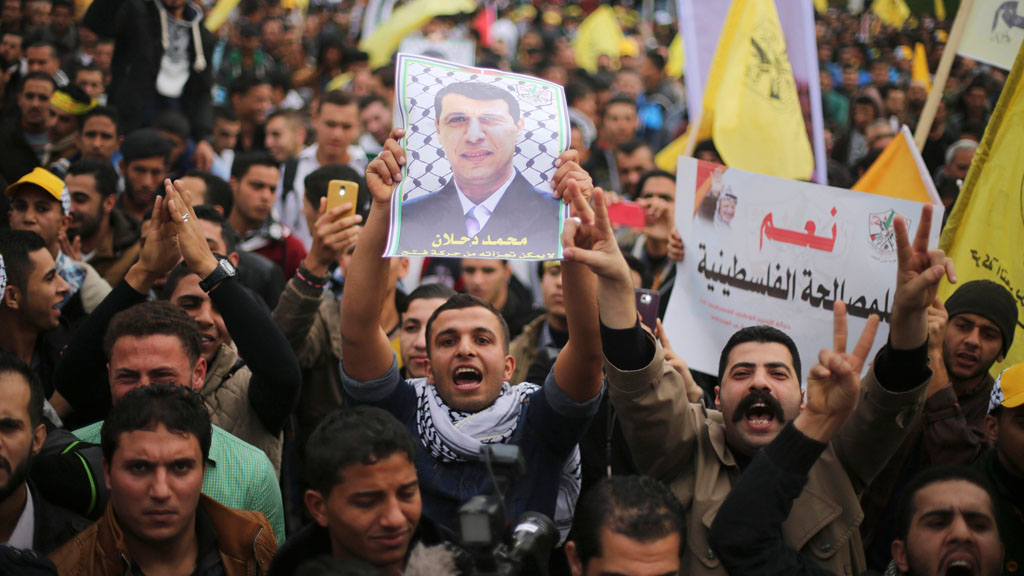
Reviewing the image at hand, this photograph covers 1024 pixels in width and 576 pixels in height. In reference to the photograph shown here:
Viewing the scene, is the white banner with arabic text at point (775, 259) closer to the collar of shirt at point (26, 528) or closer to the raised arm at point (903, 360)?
the raised arm at point (903, 360)

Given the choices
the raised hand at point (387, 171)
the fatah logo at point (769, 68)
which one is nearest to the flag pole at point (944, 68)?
the fatah logo at point (769, 68)

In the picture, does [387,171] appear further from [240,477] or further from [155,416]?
[240,477]

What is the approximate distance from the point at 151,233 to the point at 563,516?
5.87ft

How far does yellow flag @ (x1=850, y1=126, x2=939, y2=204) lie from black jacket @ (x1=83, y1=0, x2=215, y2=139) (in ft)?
18.4

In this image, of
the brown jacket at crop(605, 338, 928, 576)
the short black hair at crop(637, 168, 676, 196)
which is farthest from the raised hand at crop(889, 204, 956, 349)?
the short black hair at crop(637, 168, 676, 196)

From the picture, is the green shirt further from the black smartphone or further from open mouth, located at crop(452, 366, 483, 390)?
the black smartphone

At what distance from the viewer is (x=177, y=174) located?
7762 millimetres

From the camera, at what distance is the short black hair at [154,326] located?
361 cm

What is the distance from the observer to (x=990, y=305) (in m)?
4.18

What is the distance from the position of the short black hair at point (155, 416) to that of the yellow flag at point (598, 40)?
14760mm

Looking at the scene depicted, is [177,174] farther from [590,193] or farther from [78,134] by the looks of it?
[590,193]

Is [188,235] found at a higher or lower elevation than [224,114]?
higher

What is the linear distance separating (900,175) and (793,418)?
2351 millimetres

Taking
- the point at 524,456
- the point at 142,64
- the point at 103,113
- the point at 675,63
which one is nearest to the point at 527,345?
the point at 524,456
